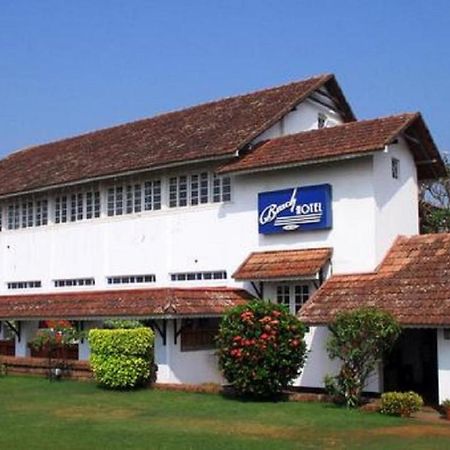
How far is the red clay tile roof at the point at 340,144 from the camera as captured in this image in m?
20.0

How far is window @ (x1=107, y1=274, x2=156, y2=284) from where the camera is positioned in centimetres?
2483

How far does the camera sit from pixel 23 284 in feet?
96.4

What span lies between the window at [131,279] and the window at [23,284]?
3970 mm

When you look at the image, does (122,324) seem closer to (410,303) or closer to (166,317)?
(166,317)

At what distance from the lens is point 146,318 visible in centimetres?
2045

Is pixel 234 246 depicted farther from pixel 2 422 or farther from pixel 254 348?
pixel 2 422

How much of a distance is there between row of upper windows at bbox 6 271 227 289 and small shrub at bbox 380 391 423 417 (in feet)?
26.3

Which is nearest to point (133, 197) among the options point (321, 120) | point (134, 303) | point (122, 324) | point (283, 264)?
point (134, 303)

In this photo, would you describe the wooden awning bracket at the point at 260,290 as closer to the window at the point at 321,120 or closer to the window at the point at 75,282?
the window at the point at 321,120

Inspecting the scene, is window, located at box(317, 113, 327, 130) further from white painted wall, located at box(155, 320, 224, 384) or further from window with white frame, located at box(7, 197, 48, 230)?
window with white frame, located at box(7, 197, 48, 230)

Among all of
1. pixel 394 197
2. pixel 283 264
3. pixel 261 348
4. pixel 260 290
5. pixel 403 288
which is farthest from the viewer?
pixel 260 290

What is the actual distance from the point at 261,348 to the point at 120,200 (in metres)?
10.00

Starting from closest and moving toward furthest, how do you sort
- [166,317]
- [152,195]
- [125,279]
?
[166,317] < [152,195] < [125,279]

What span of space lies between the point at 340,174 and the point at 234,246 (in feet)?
13.0
